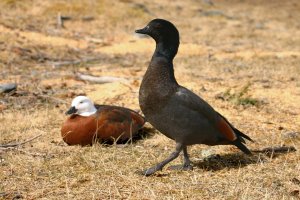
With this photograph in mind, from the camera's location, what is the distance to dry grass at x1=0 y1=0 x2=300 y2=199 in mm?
4656

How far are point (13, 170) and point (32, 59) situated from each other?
777 cm

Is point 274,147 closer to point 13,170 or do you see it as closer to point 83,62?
point 13,170

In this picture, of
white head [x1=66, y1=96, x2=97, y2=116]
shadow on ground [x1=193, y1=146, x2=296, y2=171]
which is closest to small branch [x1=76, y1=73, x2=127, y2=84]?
white head [x1=66, y1=96, x2=97, y2=116]

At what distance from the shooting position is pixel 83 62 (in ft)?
41.9

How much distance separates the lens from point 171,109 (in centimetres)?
493

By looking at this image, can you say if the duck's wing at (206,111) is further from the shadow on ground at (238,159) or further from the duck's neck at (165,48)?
the duck's neck at (165,48)

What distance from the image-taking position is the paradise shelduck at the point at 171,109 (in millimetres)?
4953

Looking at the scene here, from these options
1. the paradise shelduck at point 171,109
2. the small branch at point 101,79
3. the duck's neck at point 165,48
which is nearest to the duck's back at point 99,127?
the paradise shelduck at point 171,109

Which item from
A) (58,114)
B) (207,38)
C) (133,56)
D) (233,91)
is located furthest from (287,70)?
(207,38)

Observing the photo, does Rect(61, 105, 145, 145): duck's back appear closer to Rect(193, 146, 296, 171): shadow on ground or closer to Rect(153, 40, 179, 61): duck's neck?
Rect(193, 146, 296, 171): shadow on ground

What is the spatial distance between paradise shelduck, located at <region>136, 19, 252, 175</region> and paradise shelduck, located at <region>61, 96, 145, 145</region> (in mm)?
A: 1089

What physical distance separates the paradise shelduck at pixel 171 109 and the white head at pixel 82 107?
1190 millimetres

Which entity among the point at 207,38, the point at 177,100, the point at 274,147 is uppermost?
the point at 177,100

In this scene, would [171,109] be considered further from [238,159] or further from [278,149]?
[278,149]
